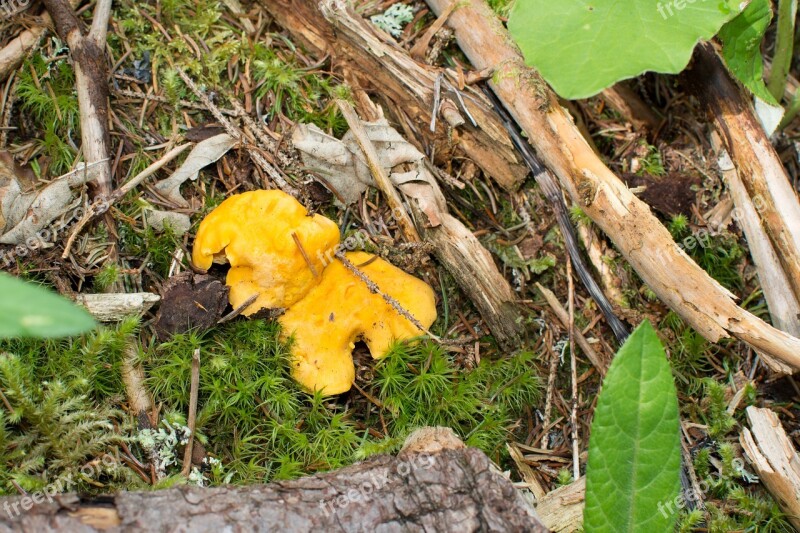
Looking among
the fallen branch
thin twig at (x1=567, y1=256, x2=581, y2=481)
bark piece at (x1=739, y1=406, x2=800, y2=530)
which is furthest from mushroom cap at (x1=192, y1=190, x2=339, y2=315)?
bark piece at (x1=739, y1=406, x2=800, y2=530)

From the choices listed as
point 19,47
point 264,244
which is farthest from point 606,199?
point 19,47

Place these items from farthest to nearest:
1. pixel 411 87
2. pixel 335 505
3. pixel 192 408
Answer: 1. pixel 411 87
2. pixel 192 408
3. pixel 335 505

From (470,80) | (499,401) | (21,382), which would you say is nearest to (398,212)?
(470,80)

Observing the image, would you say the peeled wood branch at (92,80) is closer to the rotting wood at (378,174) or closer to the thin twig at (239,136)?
the thin twig at (239,136)

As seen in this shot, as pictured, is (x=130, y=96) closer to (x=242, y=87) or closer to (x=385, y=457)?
(x=242, y=87)

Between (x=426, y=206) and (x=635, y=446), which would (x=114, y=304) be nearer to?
(x=426, y=206)

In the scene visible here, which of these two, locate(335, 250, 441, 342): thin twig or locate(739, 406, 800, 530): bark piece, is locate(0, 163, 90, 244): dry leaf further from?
locate(739, 406, 800, 530): bark piece
